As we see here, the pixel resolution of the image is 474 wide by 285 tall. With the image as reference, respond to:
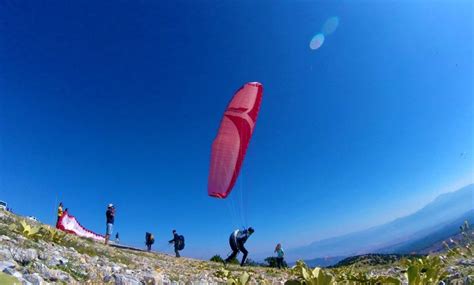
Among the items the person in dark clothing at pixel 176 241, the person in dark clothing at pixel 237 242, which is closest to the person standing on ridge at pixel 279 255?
the person in dark clothing at pixel 237 242

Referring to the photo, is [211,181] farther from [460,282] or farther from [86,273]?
[460,282]

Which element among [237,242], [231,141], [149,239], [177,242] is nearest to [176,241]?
[177,242]

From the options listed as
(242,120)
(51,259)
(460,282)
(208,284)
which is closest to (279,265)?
(242,120)

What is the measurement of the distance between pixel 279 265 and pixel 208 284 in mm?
14784

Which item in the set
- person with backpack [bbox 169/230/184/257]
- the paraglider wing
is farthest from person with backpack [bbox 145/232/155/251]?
the paraglider wing

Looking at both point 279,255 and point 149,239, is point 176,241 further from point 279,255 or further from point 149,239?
point 279,255

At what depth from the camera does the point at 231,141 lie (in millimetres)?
22172

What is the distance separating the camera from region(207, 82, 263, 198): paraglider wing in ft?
72.4

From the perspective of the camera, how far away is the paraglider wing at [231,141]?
2206 centimetres

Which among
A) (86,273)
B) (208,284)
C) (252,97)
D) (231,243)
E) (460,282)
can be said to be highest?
(252,97)

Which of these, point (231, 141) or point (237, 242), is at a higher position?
point (231, 141)

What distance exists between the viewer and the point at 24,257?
5699mm

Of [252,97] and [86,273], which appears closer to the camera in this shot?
[86,273]

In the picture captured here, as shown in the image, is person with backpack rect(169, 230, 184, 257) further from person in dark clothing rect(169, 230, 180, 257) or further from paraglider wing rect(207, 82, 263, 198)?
paraglider wing rect(207, 82, 263, 198)
